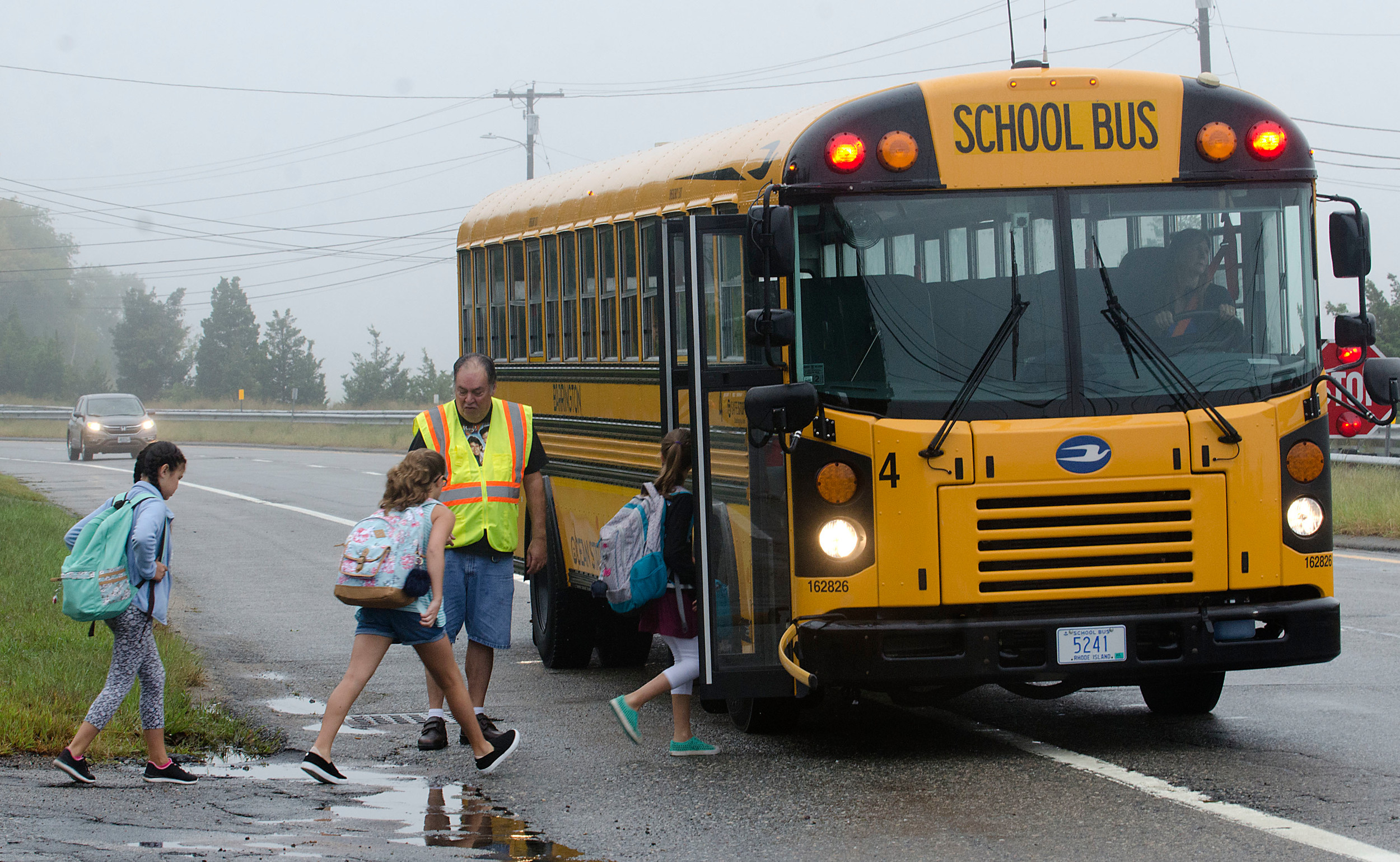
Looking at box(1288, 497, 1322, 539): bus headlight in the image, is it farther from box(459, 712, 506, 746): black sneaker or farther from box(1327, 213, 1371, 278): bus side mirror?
box(459, 712, 506, 746): black sneaker

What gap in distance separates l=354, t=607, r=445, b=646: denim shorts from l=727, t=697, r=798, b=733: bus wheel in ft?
4.96

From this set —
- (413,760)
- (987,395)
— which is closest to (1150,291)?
(987,395)

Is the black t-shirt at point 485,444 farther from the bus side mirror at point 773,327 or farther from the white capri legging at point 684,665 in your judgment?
the bus side mirror at point 773,327

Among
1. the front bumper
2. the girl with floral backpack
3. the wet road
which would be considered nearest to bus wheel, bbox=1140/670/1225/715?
the wet road

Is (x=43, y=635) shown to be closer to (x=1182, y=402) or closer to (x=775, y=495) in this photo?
(x=775, y=495)

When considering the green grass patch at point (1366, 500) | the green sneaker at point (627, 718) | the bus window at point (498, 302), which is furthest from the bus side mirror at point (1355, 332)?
the green grass patch at point (1366, 500)

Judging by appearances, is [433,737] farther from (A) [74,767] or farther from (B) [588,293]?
(B) [588,293]

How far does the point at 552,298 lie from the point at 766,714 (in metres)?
3.67

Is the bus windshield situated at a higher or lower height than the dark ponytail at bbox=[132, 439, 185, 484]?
higher

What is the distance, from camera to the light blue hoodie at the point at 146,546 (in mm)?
7344

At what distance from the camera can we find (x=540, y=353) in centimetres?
1141

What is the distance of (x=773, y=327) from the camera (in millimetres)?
7121

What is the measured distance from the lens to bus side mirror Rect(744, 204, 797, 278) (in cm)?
709

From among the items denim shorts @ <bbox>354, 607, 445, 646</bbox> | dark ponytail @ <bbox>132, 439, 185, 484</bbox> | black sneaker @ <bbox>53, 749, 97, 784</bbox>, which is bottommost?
black sneaker @ <bbox>53, 749, 97, 784</bbox>
